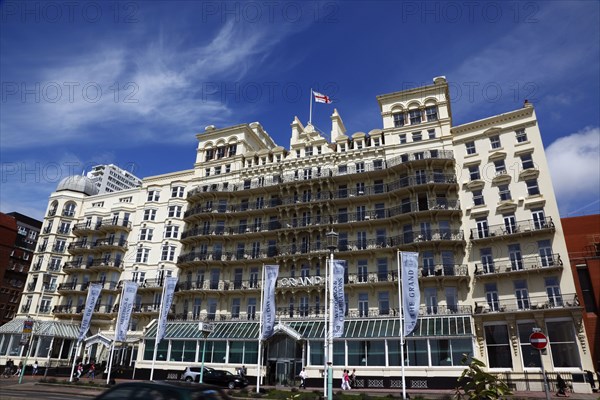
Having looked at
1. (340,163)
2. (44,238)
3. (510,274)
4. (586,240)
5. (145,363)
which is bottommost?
(145,363)

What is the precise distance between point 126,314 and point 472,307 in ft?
107

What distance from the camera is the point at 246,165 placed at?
54.8 metres

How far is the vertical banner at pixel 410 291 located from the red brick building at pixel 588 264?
16.6 meters

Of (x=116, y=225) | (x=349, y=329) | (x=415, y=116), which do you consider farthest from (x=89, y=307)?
(x=415, y=116)

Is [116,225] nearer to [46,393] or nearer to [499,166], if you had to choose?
[46,393]

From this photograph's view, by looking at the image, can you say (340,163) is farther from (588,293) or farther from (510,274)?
(588,293)

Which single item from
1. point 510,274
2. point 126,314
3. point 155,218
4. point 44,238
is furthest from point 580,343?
point 44,238

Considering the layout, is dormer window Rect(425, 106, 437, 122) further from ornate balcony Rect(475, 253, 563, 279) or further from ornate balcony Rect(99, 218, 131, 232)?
ornate balcony Rect(99, 218, 131, 232)

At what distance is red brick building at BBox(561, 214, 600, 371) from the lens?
36125mm

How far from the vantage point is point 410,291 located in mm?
29453

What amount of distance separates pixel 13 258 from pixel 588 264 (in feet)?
296

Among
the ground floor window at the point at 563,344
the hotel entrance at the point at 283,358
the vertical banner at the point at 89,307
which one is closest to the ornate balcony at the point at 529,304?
the ground floor window at the point at 563,344

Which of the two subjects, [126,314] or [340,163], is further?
[340,163]

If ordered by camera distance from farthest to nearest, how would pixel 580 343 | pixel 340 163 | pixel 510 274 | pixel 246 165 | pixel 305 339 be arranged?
pixel 246 165 < pixel 340 163 < pixel 305 339 < pixel 510 274 < pixel 580 343
